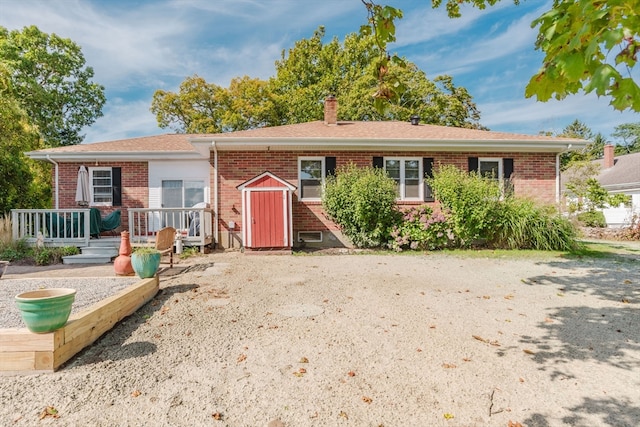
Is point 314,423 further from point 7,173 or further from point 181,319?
point 7,173

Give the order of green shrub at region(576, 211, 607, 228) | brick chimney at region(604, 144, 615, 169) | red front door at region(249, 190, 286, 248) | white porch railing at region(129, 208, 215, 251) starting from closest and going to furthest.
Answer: white porch railing at region(129, 208, 215, 251)
red front door at region(249, 190, 286, 248)
green shrub at region(576, 211, 607, 228)
brick chimney at region(604, 144, 615, 169)

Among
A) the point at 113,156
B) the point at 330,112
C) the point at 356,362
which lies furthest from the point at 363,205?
the point at 113,156

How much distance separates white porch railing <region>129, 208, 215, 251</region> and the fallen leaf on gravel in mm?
7208

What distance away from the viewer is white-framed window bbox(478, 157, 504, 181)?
11328 millimetres

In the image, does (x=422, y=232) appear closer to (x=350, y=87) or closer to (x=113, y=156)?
(x=113, y=156)

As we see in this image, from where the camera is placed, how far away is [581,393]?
2496mm

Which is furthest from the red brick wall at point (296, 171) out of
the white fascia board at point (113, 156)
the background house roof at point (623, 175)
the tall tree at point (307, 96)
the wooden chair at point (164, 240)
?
the tall tree at point (307, 96)

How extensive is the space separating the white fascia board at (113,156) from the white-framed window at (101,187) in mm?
438

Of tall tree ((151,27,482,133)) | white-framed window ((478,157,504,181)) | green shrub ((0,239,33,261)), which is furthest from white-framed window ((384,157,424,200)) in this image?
tall tree ((151,27,482,133))

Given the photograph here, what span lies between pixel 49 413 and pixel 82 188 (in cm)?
1014

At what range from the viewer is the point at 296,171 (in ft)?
35.6

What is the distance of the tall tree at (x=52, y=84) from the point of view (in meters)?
21.9

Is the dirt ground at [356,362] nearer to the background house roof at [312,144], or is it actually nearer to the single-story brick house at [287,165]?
the single-story brick house at [287,165]

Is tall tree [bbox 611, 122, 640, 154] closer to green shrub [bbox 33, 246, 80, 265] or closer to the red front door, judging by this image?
the red front door
